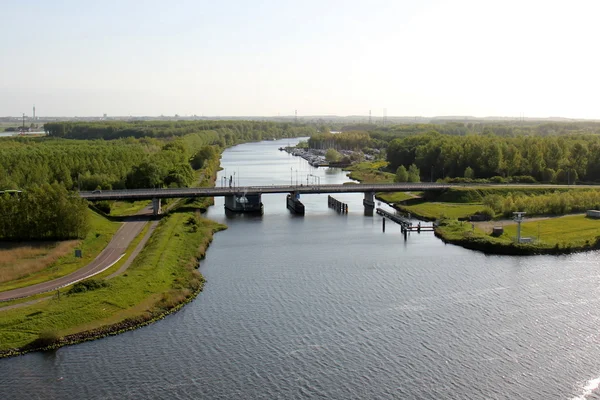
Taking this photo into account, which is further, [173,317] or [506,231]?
[506,231]

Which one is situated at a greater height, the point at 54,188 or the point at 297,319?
the point at 54,188

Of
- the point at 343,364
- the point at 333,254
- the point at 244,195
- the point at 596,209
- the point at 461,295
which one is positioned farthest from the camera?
the point at 244,195

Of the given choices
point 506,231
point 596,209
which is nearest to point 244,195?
point 506,231

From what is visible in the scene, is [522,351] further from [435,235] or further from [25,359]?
[435,235]

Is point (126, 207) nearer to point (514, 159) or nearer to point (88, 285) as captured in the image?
point (88, 285)

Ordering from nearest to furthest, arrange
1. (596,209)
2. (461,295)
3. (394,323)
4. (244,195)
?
(394,323) < (461,295) < (596,209) < (244,195)

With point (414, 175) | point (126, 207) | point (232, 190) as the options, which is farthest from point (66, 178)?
point (414, 175)

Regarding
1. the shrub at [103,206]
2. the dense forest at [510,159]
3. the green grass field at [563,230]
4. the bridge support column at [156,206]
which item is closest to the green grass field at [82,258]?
the shrub at [103,206]
